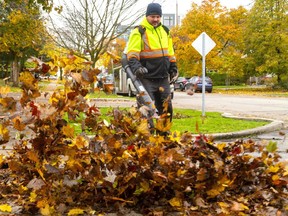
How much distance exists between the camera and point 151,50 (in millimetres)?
6027

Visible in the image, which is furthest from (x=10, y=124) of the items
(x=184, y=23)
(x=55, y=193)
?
(x=184, y=23)

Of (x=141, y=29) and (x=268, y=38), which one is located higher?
(x=268, y=38)

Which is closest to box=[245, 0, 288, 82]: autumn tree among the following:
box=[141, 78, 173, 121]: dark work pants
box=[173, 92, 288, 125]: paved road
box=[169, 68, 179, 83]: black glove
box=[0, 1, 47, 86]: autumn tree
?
box=[173, 92, 288, 125]: paved road

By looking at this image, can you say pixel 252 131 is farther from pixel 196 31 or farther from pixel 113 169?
pixel 196 31

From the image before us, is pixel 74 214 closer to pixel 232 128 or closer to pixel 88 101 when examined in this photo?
pixel 88 101

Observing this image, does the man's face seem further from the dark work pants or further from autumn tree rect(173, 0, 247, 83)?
autumn tree rect(173, 0, 247, 83)

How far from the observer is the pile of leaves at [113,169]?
3.10 m

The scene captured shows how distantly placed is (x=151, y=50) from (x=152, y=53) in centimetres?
4

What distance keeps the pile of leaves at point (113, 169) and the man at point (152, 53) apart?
2427 millimetres

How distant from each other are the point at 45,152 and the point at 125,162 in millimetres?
571


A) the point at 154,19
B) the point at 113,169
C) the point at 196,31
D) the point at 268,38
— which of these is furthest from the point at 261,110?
the point at 196,31

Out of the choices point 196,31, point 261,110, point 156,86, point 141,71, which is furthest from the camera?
point 196,31

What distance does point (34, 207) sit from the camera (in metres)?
3.24

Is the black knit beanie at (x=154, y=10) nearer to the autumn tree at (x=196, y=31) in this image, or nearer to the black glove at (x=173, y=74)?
the black glove at (x=173, y=74)
